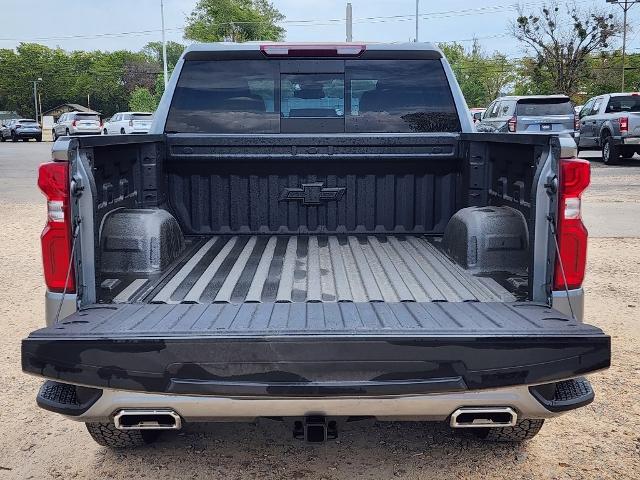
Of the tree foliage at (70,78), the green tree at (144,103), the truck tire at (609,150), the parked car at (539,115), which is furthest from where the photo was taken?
the tree foliage at (70,78)

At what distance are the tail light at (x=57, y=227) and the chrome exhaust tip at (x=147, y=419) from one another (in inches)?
24.7

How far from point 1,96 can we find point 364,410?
12096 cm

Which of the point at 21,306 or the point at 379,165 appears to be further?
the point at 21,306

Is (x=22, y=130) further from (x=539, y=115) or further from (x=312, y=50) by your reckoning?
(x=312, y=50)

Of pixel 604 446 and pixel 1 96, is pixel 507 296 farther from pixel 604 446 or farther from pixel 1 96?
pixel 1 96

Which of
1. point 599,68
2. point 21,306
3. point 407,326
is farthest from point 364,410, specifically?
point 599,68

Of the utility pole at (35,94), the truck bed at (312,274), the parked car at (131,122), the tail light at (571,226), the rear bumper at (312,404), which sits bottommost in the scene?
the rear bumper at (312,404)

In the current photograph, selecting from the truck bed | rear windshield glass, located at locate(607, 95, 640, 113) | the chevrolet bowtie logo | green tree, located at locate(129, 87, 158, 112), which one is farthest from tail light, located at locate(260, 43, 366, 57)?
green tree, located at locate(129, 87, 158, 112)

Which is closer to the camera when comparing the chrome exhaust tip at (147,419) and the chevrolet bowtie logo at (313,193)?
the chrome exhaust tip at (147,419)

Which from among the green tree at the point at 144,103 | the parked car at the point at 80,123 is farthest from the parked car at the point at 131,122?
the green tree at the point at 144,103

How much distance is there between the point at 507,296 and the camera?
10.4 feet

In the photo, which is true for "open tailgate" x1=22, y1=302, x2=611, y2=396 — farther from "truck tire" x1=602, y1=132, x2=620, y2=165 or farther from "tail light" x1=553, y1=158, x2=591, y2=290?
"truck tire" x1=602, y1=132, x2=620, y2=165

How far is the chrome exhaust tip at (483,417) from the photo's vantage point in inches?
107

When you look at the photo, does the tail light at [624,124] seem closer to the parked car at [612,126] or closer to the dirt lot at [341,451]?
the parked car at [612,126]
